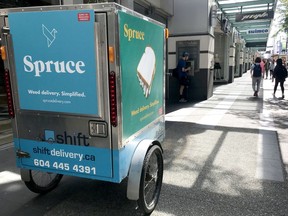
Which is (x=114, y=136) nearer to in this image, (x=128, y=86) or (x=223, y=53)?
(x=128, y=86)

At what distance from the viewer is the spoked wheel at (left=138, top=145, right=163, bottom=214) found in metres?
2.87

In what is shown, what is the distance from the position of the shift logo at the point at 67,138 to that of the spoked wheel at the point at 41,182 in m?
0.65

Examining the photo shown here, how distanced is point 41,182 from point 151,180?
1.46m

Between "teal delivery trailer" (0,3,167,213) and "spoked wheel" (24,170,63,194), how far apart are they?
181 millimetres

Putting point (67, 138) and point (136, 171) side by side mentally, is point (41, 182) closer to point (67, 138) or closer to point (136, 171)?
point (67, 138)

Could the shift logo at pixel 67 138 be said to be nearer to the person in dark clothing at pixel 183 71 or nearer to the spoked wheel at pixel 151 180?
the spoked wheel at pixel 151 180

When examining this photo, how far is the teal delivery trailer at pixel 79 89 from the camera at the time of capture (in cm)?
252

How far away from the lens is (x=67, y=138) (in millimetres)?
2818

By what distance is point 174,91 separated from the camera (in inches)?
445

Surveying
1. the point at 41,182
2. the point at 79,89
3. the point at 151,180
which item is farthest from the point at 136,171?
the point at 41,182

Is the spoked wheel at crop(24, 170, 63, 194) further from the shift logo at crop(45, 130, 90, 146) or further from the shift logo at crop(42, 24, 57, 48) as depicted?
the shift logo at crop(42, 24, 57, 48)

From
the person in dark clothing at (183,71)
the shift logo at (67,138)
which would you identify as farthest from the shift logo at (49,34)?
the person in dark clothing at (183,71)

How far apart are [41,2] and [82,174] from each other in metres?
4.31

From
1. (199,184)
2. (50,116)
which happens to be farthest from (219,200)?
(50,116)
